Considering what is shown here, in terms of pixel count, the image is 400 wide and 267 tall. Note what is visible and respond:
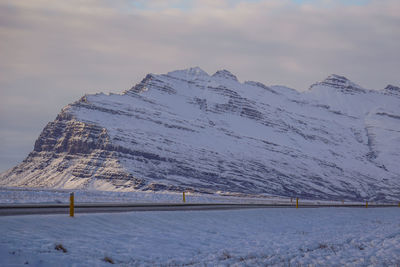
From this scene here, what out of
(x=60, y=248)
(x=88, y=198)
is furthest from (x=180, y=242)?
(x=88, y=198)

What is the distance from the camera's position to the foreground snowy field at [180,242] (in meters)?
15.2

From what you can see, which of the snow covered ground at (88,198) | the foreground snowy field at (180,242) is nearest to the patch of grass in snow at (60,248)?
the foreground snowy field at (180,242)

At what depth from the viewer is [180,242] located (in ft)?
62.4

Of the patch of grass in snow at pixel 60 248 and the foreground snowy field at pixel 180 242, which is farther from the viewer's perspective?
the patch of grass in snow at pixel 60 248

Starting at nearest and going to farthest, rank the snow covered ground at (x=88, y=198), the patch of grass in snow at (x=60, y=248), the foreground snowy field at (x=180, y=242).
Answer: the foreground snowy field at (x=180, y=242), the patch of grass in snow at (x=60, y=248), the snow covered ground at (x=88, y=198)

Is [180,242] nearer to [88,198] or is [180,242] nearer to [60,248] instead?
[60,248]

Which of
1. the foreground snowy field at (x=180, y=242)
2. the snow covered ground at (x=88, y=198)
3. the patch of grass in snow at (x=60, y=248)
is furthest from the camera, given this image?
the snow covered ground at (x=88, y=198)

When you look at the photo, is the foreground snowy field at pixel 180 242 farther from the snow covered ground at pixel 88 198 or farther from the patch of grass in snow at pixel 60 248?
the snow covered ground at pixel 88 198

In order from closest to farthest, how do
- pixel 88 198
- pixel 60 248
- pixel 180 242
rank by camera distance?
1. pixel 60 248
2. pixel 180 242
3. pixel 88 198

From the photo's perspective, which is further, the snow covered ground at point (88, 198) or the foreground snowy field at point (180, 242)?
the snow covered ground at point (88, 198)

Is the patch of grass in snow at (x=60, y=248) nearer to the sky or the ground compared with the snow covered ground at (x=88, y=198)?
nearer to the ground

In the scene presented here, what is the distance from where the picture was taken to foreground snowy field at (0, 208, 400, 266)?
1521 centimetres

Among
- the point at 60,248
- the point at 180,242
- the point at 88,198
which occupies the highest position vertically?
the point at 88,198

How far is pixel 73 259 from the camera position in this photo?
14.8m
